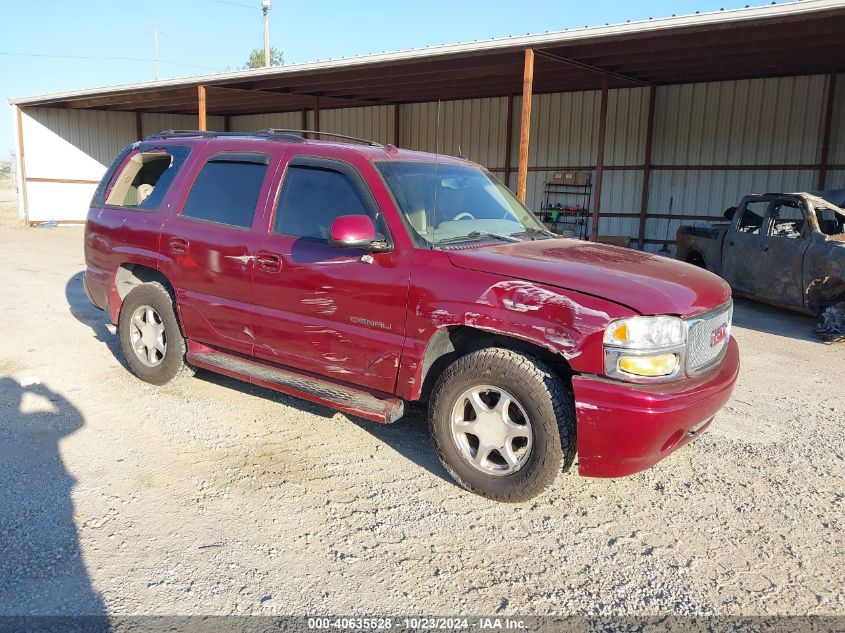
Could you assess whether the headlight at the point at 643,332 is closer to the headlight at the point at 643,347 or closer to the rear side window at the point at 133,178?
the headlight at the point at 643,347

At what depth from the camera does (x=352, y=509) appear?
3680mm

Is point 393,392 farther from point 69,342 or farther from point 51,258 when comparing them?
point 51,258

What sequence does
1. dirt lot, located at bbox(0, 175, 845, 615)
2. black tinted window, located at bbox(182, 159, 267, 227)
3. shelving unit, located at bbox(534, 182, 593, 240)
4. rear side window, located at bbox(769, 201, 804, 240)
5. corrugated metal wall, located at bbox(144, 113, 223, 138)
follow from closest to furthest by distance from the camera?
dirt lot, located at bbox(0, 175, 845, 615)
black tinted window, located at bbox(182, 159, 267, 227)
rear side window, located at bbox(769, 201, 804, 240)
shelving unit, located at bbox(534, 182, 593, 240)
corrugated metal wall, located at bbox(144, 113, 223, 138)

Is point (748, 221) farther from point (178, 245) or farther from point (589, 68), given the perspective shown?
point (178, 245)

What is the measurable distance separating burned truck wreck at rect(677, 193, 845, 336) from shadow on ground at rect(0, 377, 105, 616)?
8.06 m

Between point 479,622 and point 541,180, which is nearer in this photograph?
point 479,622

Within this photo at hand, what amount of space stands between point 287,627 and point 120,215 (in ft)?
13.9

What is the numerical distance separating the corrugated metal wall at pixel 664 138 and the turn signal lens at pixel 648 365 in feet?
33.1

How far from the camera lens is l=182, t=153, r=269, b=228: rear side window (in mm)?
4844

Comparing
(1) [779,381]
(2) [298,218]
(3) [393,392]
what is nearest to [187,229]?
(2) [298,218]

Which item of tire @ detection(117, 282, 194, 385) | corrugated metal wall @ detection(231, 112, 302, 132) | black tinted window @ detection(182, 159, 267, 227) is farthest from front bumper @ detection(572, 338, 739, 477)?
corrugated metal wall @ detection(231, 112, 302, 132)

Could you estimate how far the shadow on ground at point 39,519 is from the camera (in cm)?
283

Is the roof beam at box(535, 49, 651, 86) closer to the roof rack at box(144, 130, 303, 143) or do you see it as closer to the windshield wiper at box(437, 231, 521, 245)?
the roof rack at box(144, 130, 303, 143)

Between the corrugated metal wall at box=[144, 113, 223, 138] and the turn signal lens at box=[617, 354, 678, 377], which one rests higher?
the corrugated metal wall at box=[144, 113, 223, 138]
